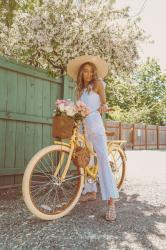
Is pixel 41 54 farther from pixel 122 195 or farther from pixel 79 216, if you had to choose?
pixel 79 216

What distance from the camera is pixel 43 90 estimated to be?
5035mm

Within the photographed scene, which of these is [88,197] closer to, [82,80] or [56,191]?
[56,191]

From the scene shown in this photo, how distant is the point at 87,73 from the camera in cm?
400

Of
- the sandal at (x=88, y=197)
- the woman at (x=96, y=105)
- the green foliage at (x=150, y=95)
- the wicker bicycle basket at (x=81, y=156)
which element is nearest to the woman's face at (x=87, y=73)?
the woman at (x=96, y=105)

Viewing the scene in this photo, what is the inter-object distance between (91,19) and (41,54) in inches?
59.3

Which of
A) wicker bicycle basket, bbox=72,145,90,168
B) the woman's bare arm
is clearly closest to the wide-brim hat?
the woman's bare arm

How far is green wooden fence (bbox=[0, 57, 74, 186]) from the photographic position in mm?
4449

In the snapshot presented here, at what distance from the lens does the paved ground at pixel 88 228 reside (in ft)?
8.92

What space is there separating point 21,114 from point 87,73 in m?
1.25

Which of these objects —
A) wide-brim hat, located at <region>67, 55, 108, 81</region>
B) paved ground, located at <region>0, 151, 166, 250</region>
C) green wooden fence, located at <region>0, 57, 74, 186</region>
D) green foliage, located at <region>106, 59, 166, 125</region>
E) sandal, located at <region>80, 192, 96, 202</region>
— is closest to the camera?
paved ground, located at <region>0, 151, 166, 250</region>

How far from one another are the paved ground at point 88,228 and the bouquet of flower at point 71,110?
3.72 ft

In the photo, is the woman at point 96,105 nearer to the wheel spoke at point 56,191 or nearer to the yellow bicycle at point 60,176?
the yellow bicycle at point 60,176

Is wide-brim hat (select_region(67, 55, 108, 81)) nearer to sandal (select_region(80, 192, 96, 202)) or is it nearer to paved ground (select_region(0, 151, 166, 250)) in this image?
sandal (select_region(80, 192, 96, 202))

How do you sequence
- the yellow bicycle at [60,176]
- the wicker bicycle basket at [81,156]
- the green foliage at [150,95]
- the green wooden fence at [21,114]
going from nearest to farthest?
the yellow bicycle at [60,176] → the wicker bicycle basket at [81,156] → the green wooden fence at [21,114] → the green foliage at [150,95]
